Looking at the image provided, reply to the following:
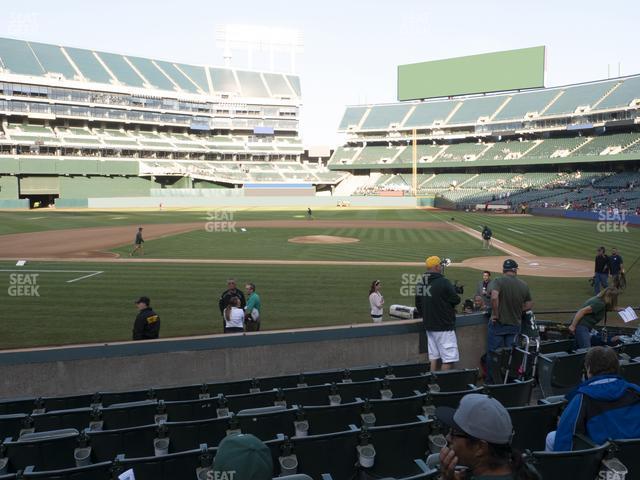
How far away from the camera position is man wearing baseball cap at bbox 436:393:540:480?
107 inches

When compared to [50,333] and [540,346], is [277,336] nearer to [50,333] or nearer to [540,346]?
[540,346]

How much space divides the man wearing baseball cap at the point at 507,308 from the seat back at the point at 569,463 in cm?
462

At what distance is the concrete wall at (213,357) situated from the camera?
828 centimetres

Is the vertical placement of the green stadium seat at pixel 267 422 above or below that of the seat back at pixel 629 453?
below

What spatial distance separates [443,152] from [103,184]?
57.2m

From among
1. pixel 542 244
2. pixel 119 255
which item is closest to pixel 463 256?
pixel 542 244

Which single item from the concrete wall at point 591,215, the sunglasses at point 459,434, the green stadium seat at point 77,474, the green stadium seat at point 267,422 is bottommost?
the green stadium seat at point 267,422

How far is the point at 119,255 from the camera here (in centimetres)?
2975

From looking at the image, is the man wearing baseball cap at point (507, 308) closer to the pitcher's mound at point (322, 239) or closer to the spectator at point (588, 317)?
the spectator at point (588, 317)

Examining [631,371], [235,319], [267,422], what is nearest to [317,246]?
[235,319]

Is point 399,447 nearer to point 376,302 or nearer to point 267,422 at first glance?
point 267,422

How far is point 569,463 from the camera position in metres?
3.75

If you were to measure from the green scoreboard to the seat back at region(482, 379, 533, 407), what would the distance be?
316 ft

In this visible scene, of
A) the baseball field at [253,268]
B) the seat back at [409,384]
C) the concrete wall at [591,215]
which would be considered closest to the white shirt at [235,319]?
the baseball field at [253,268]
